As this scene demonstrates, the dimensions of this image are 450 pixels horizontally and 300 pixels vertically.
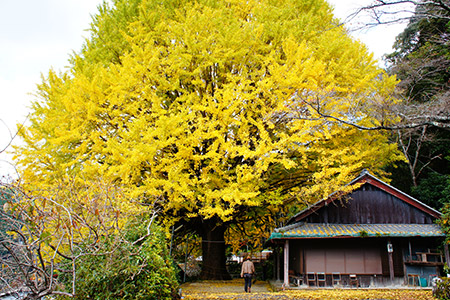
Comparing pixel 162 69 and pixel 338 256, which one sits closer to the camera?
pixel 162 69

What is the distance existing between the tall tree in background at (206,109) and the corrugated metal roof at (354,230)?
124cm

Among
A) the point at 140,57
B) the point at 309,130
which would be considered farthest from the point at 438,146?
the point at 140,57

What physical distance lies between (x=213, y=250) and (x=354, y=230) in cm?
548

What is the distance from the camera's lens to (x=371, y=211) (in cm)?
1252

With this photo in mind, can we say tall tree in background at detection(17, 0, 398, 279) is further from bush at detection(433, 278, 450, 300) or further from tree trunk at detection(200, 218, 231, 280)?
bush at detection(433, 278, 450, 300)

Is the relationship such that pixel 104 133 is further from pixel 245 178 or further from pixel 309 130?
pixel 309 130

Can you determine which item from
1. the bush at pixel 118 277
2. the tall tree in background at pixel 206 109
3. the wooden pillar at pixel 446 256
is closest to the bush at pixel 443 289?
the tall tree in background at pixel 206 109

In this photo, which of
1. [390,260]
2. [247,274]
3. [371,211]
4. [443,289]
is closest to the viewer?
[443,289]

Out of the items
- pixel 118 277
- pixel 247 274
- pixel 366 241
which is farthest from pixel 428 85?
pixel 118 277

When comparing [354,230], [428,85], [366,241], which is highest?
[428,85]

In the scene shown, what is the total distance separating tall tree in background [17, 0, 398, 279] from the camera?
346 inches

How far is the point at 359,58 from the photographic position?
11148 mm

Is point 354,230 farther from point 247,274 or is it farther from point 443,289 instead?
point 247,274

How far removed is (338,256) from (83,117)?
10180mm
